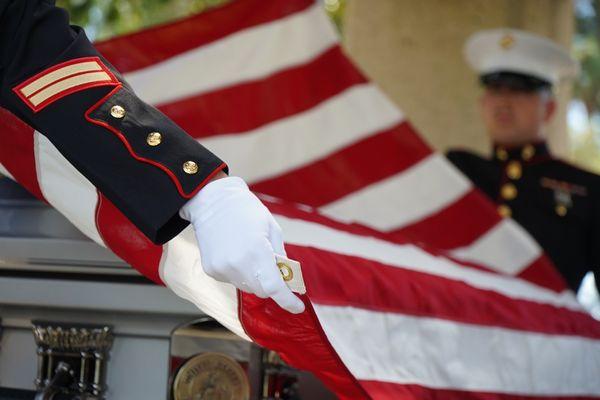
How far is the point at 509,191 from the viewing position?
395 cm

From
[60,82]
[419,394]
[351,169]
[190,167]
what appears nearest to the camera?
[190,167]

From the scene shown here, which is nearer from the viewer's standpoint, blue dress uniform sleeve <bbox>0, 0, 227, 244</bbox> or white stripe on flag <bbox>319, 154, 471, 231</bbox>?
blue dress uniform sleeve <bbox>0, 0, 227, 244</bbox>

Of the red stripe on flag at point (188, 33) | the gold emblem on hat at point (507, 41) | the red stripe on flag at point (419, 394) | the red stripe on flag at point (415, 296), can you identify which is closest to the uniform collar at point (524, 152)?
the gold emblem on hat at point (507, 41)

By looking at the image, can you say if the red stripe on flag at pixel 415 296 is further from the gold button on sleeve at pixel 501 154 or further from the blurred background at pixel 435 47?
the blurred background at pixel 435 47

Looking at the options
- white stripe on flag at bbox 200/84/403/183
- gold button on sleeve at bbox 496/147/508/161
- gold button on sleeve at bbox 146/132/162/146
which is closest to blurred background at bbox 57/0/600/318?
gold button on sleeve at bbox 496/147/508/161

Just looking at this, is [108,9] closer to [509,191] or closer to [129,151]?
[509,191]

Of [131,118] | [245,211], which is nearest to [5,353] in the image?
[131,118]

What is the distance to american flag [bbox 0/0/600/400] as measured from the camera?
1719 millimetres

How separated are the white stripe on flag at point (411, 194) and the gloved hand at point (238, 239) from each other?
62.8 inches

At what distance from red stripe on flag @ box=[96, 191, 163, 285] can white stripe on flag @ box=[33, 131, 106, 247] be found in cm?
2

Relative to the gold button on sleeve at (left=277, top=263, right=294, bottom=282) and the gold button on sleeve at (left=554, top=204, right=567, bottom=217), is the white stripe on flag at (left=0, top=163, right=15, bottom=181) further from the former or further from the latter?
the gold button on sleeve at (left=554, top=204, right=567, bottom=217)

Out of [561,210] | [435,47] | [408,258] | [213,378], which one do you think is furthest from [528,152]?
[213,378]

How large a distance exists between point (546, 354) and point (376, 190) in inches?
33.7

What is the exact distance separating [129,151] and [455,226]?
1.80 meters
